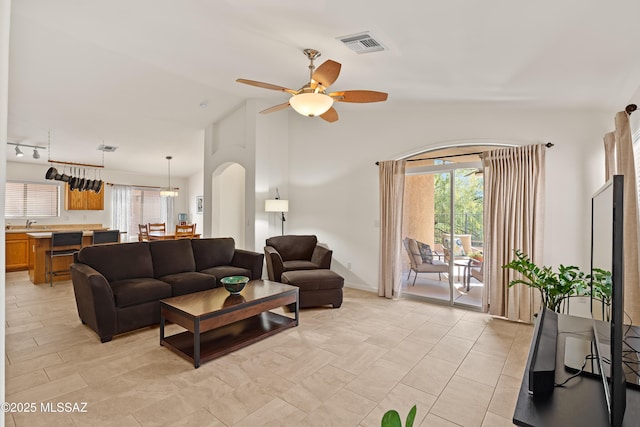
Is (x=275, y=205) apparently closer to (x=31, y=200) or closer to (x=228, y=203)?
(x=228, y=203)

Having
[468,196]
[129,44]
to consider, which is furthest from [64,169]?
[468,196]

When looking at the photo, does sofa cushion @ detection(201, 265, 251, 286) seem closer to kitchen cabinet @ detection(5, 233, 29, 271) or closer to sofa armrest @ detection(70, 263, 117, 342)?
sofa armrest @ detection(70, 263, 117, 342)

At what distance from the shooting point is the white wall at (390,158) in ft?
12.2

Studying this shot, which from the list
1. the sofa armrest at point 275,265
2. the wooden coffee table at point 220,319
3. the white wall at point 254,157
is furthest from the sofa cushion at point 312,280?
the white wall at point 254,157

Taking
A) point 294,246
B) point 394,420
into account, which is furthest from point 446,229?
point 394,420

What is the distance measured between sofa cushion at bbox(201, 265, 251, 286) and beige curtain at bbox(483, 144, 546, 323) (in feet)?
10.7

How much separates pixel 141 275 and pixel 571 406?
4.14 meters

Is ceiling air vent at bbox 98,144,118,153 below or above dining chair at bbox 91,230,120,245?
above

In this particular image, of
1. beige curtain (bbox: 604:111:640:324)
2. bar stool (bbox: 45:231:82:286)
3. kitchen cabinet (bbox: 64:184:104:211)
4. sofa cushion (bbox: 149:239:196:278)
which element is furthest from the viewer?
kitchen cabinet (bbox: 64:184:104:211)

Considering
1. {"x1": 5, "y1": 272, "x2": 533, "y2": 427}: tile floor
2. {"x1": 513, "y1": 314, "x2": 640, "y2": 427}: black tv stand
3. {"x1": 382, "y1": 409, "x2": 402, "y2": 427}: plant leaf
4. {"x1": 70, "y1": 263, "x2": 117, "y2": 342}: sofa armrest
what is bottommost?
{"x1": 5, "y1": 272, "x2": 533, "y2": 427}: tile floor

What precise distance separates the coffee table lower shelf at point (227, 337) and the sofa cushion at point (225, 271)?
2.71 ft

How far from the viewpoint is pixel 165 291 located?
366 cm

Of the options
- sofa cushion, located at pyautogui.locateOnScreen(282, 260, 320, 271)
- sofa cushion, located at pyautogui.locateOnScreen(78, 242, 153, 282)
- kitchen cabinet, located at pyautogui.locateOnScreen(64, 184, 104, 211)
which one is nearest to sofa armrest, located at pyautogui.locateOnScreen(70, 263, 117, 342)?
sofa cushion, located at pyautogui.locateOnScreen(78, 242, 153, 282)

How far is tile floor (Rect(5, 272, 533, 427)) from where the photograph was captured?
209 centimetres
